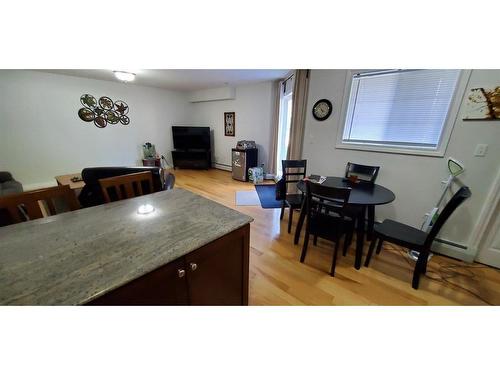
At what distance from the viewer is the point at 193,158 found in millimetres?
5715

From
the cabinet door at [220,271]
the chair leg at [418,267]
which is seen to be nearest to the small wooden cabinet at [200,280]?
the cabinet door at [220,271]

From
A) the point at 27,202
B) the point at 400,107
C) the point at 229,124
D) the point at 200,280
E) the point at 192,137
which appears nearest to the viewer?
the point at 200,280

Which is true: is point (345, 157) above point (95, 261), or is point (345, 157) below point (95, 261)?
above

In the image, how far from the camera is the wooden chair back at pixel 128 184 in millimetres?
1377

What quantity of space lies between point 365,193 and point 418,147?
0.95 metres

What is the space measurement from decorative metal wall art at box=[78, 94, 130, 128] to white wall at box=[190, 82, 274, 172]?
2072 millimetres

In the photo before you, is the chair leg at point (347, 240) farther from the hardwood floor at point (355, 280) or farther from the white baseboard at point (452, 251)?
the white baseboard at point (452, 251)

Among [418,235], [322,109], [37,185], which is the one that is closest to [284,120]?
[322,109]

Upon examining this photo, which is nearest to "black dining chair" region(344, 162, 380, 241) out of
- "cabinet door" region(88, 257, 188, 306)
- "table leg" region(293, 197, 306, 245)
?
"table leg" region(293, 197, 306, 245)

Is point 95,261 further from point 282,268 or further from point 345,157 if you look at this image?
point 345,157

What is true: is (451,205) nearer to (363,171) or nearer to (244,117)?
(363,171)
